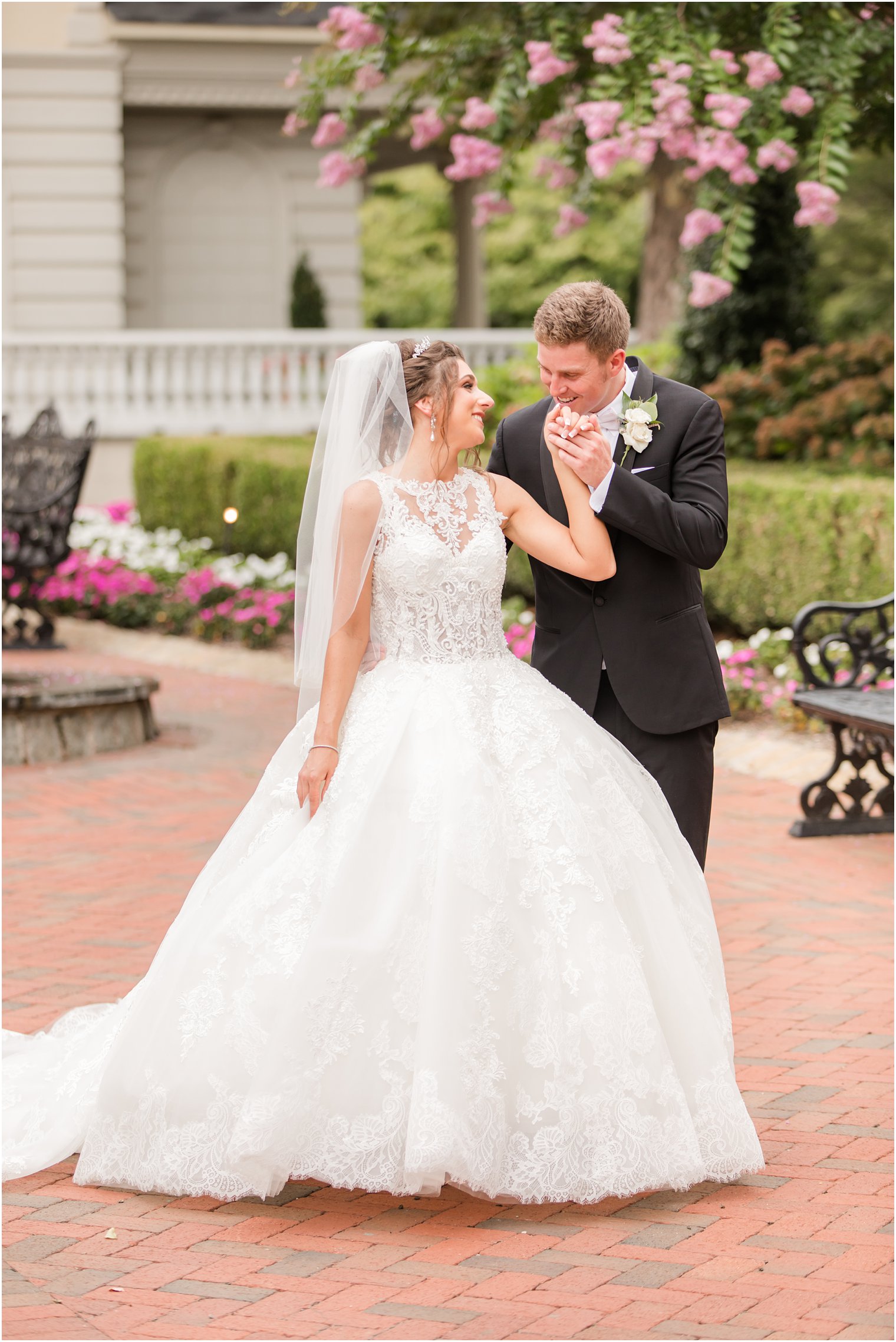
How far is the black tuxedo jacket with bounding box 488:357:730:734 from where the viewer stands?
4098mm

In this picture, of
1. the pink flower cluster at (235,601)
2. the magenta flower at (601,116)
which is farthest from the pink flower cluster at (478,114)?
the pink flower cluster at (235,601)

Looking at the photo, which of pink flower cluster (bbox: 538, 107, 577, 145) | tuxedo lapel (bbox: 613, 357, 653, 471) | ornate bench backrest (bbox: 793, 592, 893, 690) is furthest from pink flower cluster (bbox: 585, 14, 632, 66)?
tuxedo lapel (bbox: 613, 357, 653, 471)

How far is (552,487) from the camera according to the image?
4234 millimetres

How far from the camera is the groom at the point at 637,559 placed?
390 centimetres

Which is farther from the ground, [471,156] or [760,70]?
[760,70]

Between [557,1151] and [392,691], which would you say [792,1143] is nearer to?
[557,1151]

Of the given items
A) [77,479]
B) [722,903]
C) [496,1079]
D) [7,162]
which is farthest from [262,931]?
[7,162]

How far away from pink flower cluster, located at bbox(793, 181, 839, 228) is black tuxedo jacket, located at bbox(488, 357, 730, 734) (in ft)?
16.2

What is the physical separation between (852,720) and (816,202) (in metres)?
3.24

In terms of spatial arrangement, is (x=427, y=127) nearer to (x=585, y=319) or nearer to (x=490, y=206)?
(x=490, y=206)

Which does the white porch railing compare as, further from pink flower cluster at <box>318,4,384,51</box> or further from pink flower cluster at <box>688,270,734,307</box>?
pink flower cluster at <box>688,270,734,307</box>

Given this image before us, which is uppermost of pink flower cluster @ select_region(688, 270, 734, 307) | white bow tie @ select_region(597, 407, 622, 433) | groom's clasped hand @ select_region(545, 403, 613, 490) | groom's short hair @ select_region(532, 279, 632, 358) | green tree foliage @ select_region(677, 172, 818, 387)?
green tree foliage @ select_region(677, 172, 818, 387)

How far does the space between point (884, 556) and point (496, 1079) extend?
6.77 metres

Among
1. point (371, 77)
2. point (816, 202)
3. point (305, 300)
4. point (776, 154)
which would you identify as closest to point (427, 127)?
point (371, 77)
